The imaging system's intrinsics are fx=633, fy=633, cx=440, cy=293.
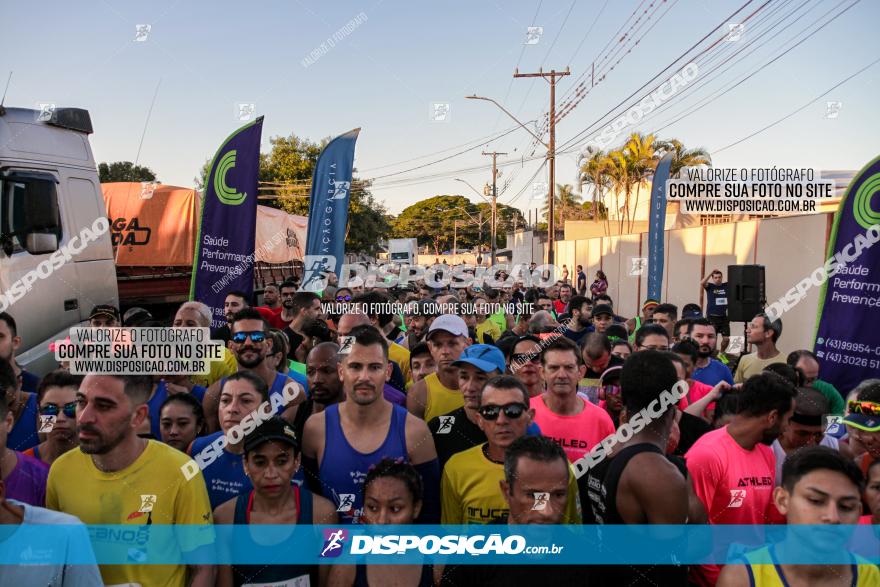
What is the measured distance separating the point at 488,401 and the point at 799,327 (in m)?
11.3

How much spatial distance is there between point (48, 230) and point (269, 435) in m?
5.25

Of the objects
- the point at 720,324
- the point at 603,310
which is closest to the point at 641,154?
the point at 720,324

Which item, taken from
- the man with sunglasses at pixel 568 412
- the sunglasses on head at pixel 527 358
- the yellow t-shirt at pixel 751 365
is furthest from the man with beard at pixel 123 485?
the yellow t-shirt at pixel 751 365

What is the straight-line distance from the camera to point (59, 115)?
778 centimetres

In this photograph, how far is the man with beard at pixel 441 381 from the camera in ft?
16.3

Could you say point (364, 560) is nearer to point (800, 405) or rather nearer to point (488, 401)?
point (488, 401)

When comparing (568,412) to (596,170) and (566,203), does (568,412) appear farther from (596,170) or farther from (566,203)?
(566,203)

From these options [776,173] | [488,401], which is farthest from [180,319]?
[776,173]

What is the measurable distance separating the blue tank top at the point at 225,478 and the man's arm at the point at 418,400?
5.18 ft

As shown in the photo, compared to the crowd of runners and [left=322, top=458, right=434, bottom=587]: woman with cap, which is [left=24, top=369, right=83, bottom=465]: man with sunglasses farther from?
[left=322, top=458, right=434, bottom=587]: woman with cap

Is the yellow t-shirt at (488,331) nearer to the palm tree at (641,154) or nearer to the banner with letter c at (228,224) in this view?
the banner with letter c at (228,224)

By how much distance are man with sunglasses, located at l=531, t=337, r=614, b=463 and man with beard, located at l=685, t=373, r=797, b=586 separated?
0.80 meters

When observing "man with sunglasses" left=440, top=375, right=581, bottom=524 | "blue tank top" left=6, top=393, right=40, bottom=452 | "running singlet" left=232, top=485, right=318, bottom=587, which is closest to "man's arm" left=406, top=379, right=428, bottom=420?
"man with sunglasses" left=440, top=375, right=581, bottom=524

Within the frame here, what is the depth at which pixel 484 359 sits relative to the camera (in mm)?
4547
